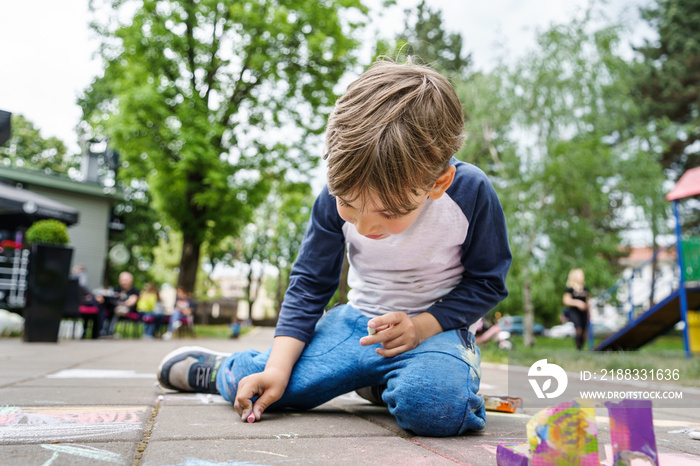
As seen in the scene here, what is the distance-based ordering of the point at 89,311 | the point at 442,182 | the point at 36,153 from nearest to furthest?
the point at 442,182, the point at 89,311, the point at 36,153

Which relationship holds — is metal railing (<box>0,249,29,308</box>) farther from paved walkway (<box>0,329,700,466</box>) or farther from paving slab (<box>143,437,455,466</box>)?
paving slab (<box>143,437,455,466</box>)

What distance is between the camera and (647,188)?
1465 cm

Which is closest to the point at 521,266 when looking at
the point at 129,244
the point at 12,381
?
the point at 12,381

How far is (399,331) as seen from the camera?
5.22 feet

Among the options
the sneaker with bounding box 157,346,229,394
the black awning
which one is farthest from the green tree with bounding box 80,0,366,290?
the sneaker with bounding box 157,346,229,394

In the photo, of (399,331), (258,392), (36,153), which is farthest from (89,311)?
(36,153)

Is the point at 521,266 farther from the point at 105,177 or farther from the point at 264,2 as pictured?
the point at 105,177

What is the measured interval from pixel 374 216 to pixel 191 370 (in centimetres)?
127

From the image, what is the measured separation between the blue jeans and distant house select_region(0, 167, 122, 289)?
1564 centimetres

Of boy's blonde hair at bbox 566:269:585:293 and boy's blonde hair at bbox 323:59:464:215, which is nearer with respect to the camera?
boy's blonde hair at bbox 323:59:464:215

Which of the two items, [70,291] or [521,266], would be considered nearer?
[70,291]

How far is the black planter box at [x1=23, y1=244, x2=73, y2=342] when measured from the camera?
6617 mm

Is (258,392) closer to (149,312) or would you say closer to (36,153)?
(149,312)

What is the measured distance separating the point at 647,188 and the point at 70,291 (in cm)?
1386
